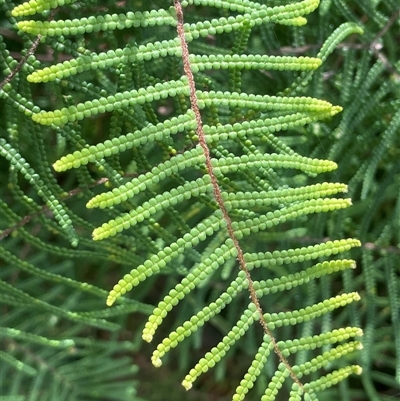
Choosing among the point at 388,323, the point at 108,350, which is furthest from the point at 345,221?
the point at 108,350

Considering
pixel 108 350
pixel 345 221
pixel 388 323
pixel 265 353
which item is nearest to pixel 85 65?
pixel 265 353

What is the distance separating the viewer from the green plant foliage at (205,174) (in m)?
0.56

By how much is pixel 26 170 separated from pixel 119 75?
6.4 inches

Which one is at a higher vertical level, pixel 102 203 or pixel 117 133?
pixel 117 133

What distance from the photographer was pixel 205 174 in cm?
57

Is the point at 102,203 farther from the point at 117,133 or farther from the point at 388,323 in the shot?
the point at 388,323

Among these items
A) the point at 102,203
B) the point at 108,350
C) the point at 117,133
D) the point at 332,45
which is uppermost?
the point at 332,45

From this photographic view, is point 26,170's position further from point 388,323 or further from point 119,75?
point 388,323

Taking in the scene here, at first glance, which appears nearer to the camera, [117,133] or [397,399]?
[117,133]

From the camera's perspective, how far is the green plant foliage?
0.56 metres

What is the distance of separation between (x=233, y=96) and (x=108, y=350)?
0.81m

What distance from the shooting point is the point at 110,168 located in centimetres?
70

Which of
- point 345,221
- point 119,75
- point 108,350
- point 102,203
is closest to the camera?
point 102,203

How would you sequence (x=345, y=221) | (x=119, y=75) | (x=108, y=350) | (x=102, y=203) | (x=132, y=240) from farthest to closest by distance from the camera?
(x=108, y=350) → (x=345, y=221) → (x=132, y=240) → (x=119, y=75) → (x=102, y=203)
